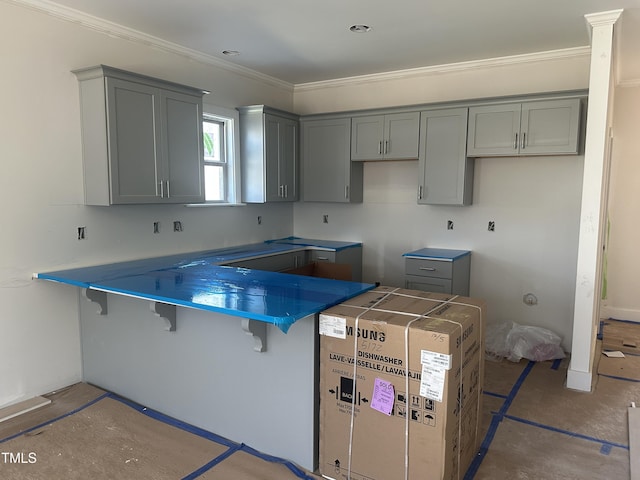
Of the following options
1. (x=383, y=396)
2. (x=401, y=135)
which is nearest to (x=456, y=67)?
(x=401, y=135)

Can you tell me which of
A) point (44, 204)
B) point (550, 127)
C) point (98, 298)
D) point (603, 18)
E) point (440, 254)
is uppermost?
point (603, 18)

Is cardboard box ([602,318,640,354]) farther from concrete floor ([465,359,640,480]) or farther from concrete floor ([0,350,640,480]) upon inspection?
concrete floor ([465,359,640,480])

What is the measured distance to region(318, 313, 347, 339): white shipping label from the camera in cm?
221

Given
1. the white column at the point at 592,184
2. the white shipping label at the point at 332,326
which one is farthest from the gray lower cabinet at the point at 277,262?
the white column at the point at 592,184

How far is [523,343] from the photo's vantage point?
4.09 meters

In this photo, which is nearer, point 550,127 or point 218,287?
point 218,287

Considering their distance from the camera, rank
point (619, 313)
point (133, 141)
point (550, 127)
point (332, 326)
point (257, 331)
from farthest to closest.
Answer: point (619, 313) → point (550, 127) → point (133, 141) → point (257, 331) → point (332, 326)

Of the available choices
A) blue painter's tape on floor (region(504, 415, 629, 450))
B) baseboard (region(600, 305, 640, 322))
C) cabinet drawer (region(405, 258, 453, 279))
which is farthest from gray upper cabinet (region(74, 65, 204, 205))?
baseboard (region(600, 305, 640, 322))

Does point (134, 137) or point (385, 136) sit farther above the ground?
point (385, 136)

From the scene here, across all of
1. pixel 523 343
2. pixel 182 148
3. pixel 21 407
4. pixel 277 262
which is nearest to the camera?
pixel 21 407

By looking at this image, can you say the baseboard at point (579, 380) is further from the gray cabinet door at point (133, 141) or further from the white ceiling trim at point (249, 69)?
the gray cabinet door at point (133, 141)

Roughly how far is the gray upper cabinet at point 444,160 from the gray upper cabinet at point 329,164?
2.61ft

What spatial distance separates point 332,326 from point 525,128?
2.83 meters

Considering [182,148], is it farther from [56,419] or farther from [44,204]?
[56,419]
